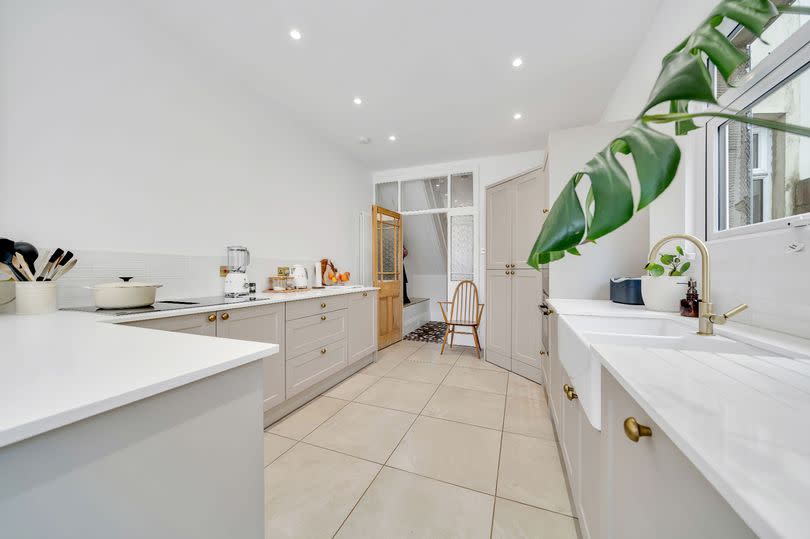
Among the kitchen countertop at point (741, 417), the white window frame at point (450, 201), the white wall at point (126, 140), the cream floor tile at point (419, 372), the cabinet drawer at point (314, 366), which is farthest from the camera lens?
the white window frame at point (450, 201)

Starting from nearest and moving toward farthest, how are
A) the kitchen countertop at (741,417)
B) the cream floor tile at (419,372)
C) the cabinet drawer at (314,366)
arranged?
the kitchen countertop at (741,417), the cabinet drawer at (314,366), the cream floor tile at (419,372)

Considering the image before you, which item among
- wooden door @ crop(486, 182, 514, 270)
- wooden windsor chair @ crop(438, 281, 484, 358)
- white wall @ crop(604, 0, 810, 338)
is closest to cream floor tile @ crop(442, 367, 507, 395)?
wooden windsor chair @ crop(438, 281, 484, 358)

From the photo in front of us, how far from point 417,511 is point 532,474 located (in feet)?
2.21

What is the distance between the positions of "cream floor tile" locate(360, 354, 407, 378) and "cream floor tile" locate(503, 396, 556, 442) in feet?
4.28

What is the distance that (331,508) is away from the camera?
134 cm

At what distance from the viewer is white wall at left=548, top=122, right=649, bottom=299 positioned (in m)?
2.08

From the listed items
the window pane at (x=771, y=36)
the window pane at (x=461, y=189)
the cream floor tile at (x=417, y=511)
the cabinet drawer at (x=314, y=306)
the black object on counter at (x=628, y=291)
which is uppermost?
the window pane at (x=461, y=189)

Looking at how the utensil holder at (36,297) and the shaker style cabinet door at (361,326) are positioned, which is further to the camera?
the shaker style cabinet door at (361,326)

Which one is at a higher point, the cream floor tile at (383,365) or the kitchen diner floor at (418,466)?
the kitchen diner floor at (418,466)

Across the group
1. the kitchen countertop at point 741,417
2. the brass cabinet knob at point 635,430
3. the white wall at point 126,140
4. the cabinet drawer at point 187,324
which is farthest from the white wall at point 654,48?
the white wall at point 126,140

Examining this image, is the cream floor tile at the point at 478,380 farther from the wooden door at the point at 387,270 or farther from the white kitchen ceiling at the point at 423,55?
the white kitchen ceiling at the point at 423,55

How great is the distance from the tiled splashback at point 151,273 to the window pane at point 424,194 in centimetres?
287

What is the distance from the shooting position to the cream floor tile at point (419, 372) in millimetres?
2891

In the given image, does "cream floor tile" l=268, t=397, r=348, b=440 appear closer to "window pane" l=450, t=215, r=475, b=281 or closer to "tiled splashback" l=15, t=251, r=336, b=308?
"tiled splashback" l=15, t=251, r=336, b=308
